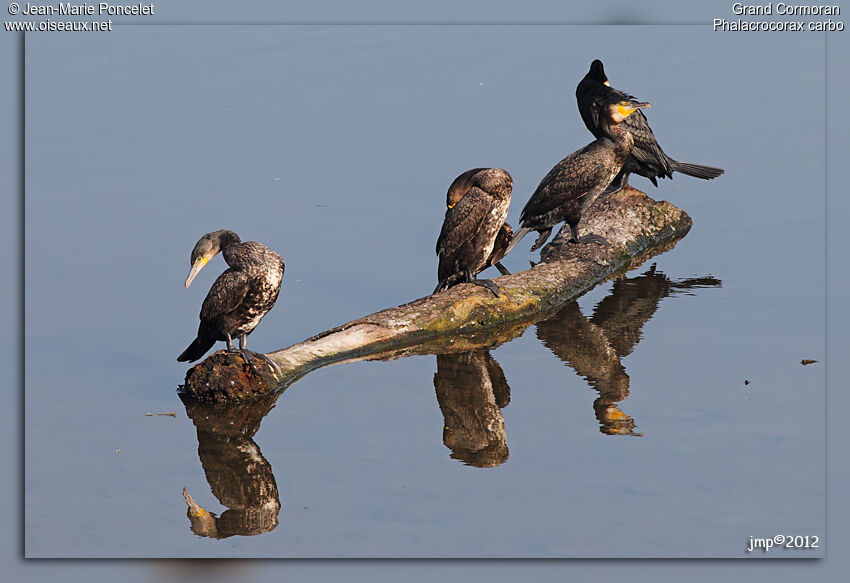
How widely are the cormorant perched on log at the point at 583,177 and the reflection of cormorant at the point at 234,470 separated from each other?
10.8 ft

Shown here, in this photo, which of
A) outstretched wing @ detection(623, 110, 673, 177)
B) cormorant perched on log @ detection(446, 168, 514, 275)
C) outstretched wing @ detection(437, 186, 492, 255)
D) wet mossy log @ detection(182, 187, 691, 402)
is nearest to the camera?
wet mossy log @ detection(182, 187, 691, 402)

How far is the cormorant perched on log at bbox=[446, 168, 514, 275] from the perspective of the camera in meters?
10.1

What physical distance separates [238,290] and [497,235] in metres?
2.75

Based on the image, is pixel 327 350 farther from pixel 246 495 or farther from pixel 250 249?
pixel 246 495

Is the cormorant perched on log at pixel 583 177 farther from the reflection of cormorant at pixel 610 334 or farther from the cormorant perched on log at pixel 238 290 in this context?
the cormorant perched on log at pixel 238 290

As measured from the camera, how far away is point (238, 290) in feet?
28.0

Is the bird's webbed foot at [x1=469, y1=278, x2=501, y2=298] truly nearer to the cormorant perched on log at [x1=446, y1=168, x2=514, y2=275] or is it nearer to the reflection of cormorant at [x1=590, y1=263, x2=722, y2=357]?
the cormorant perched on log at [x1=446, y1=168, x2=514, y2=275]

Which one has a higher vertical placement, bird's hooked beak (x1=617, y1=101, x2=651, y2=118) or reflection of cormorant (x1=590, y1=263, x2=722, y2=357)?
bird's hooked beak (x1=617, y1=101, x2=651, y2=118)

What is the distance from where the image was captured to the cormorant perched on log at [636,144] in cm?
1147

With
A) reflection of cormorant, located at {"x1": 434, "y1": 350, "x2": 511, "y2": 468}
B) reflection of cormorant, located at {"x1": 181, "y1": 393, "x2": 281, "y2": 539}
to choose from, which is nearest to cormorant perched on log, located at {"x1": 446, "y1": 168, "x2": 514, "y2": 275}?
reflection of cormorant, located at {"x1": 434, "y1": 350, "x2": 511, "y2": 468}

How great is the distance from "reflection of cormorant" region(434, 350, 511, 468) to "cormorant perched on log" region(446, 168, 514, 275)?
4.03 ft

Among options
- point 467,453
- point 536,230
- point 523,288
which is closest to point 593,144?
point 536,230

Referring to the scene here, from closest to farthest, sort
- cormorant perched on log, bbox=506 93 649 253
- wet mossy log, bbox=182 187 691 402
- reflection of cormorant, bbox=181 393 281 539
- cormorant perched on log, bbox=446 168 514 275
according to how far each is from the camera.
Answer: reflection of cormorant, bbox=181 393 281 539 < wet mossy log, bbox=182 187 691 402 < cormorant perched on log, bbox=446 168 514 275 < cormorant perched on log, bbox=506 93 649 253

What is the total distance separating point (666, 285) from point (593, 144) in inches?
51.9
